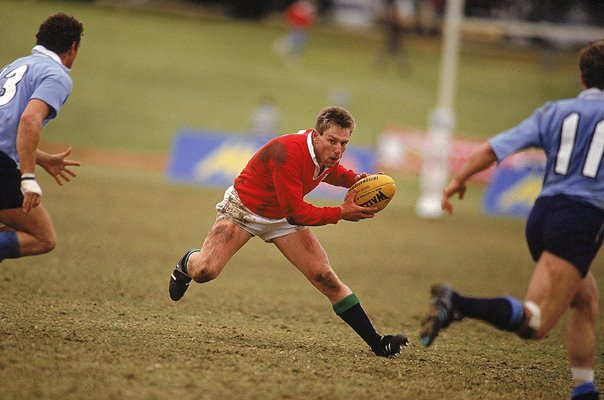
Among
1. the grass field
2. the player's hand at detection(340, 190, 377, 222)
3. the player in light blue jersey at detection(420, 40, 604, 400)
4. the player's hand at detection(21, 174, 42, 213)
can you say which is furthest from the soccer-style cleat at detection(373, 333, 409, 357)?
the player's hand at detection(21, 174, 42, 213)

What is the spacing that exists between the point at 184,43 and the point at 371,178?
85.7 ft

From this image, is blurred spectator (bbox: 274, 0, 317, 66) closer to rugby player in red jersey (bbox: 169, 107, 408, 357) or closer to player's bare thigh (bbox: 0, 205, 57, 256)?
rugby player in red jersey (bbox: 169, 107, 408, 357)

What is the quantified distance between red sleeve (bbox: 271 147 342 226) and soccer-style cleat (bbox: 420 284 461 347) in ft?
4.03

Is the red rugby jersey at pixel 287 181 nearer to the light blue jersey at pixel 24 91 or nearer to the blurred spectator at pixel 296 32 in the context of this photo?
the light blue jersey at pixel 24 91

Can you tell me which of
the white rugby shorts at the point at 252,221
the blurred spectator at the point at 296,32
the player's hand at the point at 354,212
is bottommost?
the blurred spectator at the point at 296,32

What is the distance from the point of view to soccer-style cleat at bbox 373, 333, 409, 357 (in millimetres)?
6348

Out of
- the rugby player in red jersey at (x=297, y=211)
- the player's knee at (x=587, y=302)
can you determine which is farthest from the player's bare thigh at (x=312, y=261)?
the player's knee at (x=587, y=302)

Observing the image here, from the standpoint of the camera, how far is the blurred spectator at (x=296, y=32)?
1166 inches

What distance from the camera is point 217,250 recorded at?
639cm

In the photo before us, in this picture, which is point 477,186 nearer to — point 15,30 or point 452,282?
point 452,282

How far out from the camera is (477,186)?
23.2m

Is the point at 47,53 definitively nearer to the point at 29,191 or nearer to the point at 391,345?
the point at 29,191

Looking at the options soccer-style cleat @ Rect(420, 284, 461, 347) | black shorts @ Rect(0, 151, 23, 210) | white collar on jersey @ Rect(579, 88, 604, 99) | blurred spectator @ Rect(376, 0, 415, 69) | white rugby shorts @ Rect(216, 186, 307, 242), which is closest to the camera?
soccer-style cleat @ Rect(420, 284, 461, 347)

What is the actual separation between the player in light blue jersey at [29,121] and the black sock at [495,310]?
3.00m
